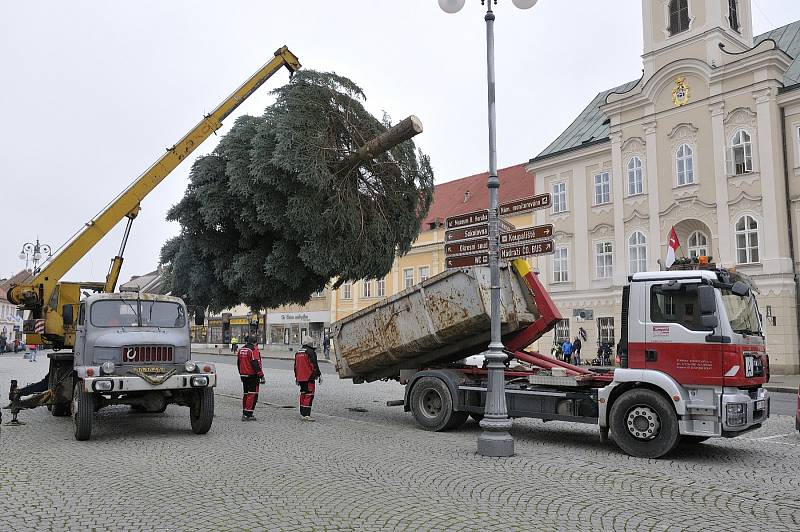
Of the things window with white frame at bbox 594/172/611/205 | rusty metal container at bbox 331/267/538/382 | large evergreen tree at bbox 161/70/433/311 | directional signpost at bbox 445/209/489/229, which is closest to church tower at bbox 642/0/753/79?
window with white frame at bbox 594/172/611/205

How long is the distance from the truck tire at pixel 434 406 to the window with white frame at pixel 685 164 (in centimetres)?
2132

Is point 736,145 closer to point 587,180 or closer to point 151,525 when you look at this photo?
point 587,180

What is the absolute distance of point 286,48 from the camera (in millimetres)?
15797

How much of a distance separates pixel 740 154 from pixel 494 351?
22.3 metres

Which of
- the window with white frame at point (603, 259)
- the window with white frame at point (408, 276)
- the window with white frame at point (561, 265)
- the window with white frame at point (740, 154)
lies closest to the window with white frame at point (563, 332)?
the window with white frame at point (561, 265)

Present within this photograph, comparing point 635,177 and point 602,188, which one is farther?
point 602,188

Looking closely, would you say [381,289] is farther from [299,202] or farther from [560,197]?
[299,202]

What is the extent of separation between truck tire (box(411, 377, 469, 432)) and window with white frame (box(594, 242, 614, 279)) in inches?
872

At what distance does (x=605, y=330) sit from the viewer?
31.3m

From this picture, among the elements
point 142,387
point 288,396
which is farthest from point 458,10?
point 288,396

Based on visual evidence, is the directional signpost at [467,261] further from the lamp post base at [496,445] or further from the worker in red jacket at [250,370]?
the worker in red jacket at [250,370]

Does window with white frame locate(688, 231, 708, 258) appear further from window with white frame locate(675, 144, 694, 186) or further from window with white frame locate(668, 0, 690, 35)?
window with white frame locate(668, 0, 690, 35)

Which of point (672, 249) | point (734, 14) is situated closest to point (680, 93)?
point (734, 14)

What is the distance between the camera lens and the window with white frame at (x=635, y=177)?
30156mm
